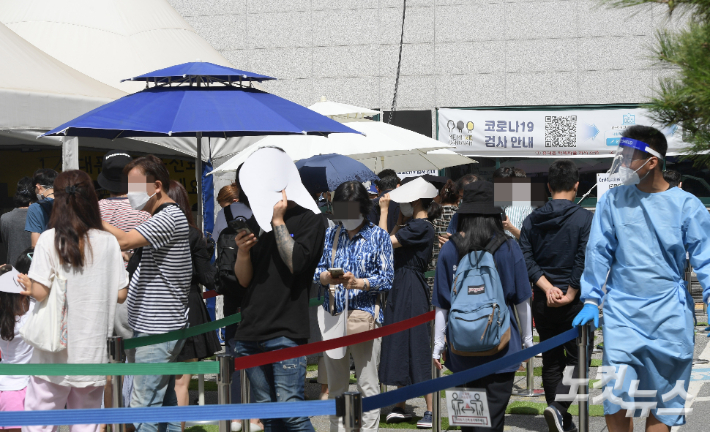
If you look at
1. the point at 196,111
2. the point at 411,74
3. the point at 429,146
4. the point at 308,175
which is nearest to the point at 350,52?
the point at 411,74

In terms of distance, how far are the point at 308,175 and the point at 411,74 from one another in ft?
25.8

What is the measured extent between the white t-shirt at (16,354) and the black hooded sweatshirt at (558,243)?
135 inches

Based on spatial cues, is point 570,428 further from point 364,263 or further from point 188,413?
point 188,413

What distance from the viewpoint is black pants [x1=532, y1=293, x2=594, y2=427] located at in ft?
18.7

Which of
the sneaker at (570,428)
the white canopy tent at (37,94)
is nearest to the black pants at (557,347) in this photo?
the sneaker at (570,428)

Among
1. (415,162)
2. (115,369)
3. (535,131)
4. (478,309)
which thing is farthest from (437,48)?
(115,369)

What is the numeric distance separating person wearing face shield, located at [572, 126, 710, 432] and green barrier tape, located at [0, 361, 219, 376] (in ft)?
6.79

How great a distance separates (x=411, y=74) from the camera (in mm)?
14641

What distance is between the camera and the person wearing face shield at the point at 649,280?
4.15 meters

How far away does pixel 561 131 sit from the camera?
14.4 meters

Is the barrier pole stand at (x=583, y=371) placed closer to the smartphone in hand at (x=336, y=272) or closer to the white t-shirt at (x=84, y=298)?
the smartphone in hand at (x=336, y=272)

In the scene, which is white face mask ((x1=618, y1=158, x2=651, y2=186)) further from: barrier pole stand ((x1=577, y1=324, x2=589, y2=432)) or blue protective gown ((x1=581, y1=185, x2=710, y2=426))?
barrier pole stand ((x1=577, y1=324, x2=589, y2=432))

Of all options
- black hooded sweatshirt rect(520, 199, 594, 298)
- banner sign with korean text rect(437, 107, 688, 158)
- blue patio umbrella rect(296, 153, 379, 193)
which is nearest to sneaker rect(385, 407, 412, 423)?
black hooded sweatshirt rect(520, 199, 594, 298)

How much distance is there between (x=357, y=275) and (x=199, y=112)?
61.2 inches
